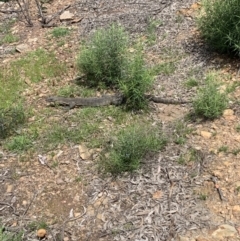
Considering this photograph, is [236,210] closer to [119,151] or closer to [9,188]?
[119,151]

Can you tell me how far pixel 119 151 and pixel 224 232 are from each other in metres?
1.14

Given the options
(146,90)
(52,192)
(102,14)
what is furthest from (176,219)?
(102,14)

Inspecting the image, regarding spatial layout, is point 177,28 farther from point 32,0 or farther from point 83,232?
point 83,232

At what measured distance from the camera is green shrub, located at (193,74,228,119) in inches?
179

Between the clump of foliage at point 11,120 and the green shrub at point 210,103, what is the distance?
1.80 m

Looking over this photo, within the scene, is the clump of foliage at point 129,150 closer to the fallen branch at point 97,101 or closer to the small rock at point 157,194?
the small rock at point 157,194

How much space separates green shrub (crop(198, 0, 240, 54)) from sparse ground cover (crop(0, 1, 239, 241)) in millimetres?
219

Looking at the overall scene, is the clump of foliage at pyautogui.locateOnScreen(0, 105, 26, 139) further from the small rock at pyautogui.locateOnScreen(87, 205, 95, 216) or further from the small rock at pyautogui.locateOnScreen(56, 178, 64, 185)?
the small rock at pyautogui.locateOnScreen(87, 205, 95, 216)

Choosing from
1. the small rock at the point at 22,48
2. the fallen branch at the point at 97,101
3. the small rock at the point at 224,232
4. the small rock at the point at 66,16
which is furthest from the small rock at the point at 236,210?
the small rock at the point at 66,16

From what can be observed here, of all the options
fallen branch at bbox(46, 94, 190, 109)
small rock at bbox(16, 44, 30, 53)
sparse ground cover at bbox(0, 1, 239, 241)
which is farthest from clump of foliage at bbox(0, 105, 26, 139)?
small rock at bbox(16, 44, 30, 53)

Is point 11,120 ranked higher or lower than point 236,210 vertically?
lower

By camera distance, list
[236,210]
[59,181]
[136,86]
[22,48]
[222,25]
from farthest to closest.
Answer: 1. [22,48]
2. [222,25]
3. [136,86]
4. [59,181]
5. [236,210]

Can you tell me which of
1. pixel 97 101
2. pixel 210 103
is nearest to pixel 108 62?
pixel 97 101

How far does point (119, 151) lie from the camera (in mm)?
4152
